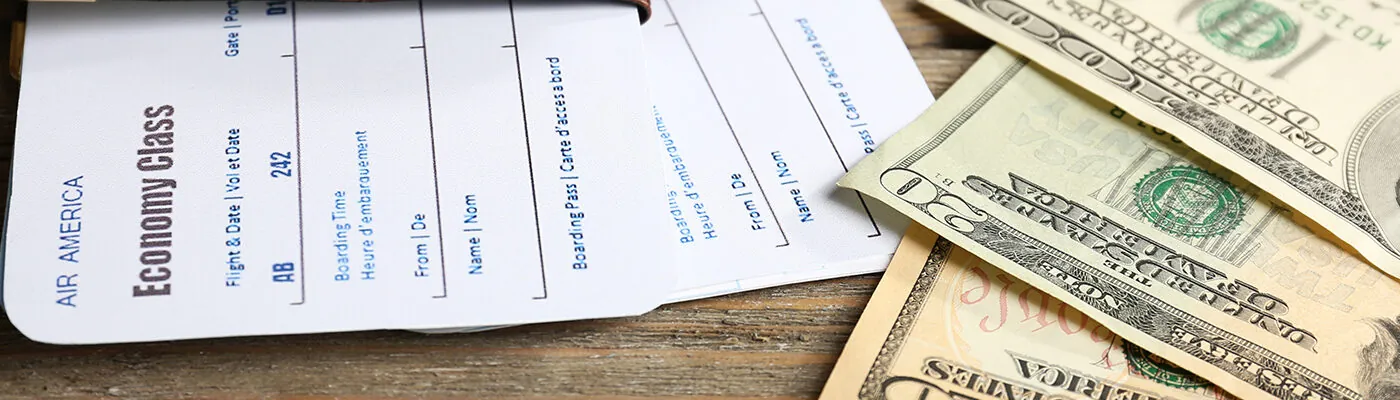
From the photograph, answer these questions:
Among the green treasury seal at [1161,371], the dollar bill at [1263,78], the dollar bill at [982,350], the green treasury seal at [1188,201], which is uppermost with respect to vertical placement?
the dollar bill at [1263,78]

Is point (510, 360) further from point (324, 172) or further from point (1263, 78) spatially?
point (1263, 78)

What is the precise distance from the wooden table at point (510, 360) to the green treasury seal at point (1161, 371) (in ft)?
0.43

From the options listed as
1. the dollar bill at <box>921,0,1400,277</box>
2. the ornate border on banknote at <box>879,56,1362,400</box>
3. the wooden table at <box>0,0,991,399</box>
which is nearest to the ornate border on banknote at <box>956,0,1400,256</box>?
the dollar bill at <box>921,0,1400,277</box>

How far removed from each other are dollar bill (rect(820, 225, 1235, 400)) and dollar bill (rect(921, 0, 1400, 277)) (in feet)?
0.49

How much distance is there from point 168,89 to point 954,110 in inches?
16.3

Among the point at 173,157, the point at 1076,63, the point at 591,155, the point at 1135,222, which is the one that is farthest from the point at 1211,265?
the point at 173,157

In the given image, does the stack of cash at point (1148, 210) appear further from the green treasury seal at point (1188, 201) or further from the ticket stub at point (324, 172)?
the ticket stub at point (324, 172)

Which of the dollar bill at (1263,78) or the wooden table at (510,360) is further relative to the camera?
the dollar bill at (1263,78)

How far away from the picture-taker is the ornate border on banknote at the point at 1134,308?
0.53m

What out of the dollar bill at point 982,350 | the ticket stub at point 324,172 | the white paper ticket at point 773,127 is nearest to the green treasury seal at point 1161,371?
the dollar bill at point 982,350

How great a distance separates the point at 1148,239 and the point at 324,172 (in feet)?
1.36

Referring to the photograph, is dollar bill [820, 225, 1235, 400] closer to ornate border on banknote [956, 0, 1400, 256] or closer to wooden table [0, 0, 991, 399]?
wooden table [0, 0, 991, 399]

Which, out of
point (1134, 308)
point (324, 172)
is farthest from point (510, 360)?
point (1134, 308)

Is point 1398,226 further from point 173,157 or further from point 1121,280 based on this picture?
point 173,157
